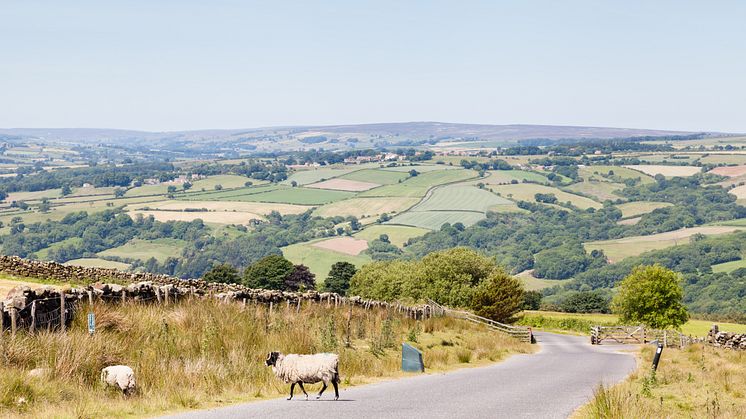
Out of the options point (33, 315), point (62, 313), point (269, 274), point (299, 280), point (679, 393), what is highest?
point (33, 315)

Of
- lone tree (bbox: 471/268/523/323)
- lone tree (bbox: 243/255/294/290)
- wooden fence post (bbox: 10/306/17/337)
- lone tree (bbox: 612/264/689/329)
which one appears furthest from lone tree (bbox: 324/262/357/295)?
wooden fence post (bbox: 10/306/17/337)

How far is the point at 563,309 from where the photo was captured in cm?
16488

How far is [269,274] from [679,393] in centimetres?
12143

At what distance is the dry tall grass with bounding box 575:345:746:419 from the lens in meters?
16.7

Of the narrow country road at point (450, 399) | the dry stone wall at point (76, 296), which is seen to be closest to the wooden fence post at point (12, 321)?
the dry stone wall at point (76, 296)

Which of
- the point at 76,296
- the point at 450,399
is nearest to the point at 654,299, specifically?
the point at 450,399

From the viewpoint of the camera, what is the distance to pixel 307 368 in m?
18.0

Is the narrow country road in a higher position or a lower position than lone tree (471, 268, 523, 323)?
higher

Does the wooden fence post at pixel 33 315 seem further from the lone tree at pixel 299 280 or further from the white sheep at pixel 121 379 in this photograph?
the lone tree at pixel 299 280

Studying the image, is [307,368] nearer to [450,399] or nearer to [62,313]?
[450,399]

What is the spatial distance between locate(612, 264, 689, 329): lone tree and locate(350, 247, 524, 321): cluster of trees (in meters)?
15.2

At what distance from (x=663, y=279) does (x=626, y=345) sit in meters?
40.3

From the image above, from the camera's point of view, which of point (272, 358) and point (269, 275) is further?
Answer: point (269, 275)

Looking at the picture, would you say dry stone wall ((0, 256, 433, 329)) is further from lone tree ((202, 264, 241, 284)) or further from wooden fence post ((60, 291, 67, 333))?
lone tree ((202, 264, 241, 284))
